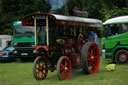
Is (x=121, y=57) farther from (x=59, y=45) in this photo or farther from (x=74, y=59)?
(x=59, y=45)

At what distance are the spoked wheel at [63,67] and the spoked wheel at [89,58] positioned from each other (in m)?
0.87

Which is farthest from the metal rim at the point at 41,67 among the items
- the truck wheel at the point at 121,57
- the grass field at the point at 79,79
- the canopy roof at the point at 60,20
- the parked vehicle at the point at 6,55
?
the parked vehicle at the point at 6,55

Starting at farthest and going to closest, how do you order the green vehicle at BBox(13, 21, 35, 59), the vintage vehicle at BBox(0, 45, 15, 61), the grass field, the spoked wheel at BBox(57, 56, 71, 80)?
the vintage vehicle at BBox(0, 45, 15, 61) → the green vehicle at BBox(13, 21, 35, 59) → the spoked wheel at BBox(57, 56, 71, 80) → the grass field

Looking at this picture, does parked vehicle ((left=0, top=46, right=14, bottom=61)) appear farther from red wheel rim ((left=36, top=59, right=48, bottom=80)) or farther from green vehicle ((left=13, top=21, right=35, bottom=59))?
red wheel rim ((left=36, top=59, right=48, bottom=80))

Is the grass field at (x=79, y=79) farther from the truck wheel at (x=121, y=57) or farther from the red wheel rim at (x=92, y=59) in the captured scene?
the truck wheel at (x=121, y=57)

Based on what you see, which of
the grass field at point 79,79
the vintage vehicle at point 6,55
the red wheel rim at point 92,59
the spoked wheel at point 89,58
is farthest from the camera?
the vintage vehicle at point 6,55

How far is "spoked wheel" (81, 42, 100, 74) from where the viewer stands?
421 inches

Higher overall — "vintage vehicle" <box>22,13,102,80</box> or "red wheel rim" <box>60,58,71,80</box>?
"vintage vehicle" <box>22,13,102,80</box>

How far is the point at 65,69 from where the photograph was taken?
978 centimetres

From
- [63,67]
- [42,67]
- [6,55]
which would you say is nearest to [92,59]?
[63,67]

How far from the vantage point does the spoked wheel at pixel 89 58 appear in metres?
10.7

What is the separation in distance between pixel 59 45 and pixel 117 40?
518 centimetres

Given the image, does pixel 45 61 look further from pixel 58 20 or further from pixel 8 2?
pixel 8 2

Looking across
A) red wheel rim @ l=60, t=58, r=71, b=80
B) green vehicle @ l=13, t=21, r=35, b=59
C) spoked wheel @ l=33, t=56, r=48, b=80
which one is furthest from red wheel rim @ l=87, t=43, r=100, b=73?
green vehicle @ l=13, t=21, r=35, b=59
